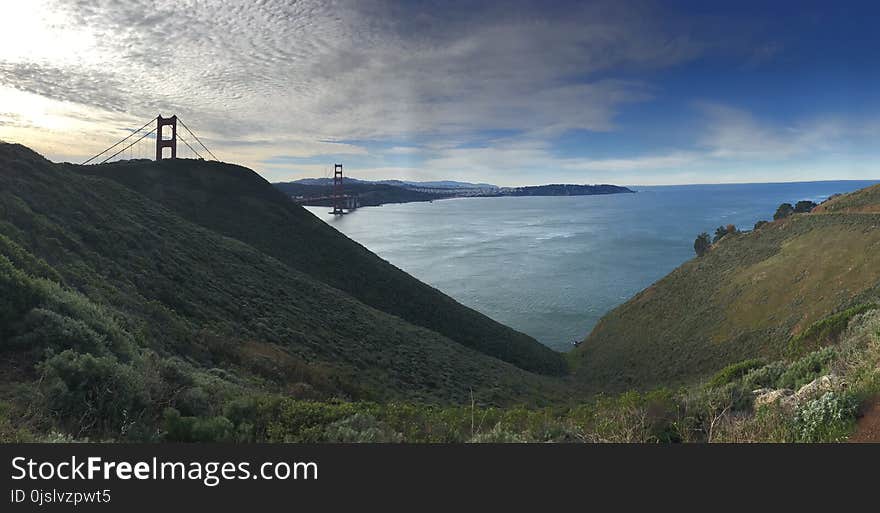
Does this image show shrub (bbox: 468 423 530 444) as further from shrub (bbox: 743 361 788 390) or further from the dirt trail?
shrub (bbox: 743 361 788 390)

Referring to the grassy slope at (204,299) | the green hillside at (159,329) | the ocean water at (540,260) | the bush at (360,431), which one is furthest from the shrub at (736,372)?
the ocean water at (540,260)

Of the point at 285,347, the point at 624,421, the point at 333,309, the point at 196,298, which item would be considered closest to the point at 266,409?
the point at 624,421

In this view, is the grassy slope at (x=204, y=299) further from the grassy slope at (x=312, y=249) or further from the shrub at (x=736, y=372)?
the shrub at (x=736, y=372)

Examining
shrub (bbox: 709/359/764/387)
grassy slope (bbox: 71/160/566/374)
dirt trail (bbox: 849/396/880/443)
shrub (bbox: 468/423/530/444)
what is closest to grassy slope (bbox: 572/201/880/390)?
grassy slope (bbox: 71/160/566/374)

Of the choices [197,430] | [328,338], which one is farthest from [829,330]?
[328,338]

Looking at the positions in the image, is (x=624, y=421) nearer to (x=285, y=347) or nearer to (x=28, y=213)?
(x=285, y=347)

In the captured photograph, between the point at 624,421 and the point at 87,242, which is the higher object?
the point at 87,242
